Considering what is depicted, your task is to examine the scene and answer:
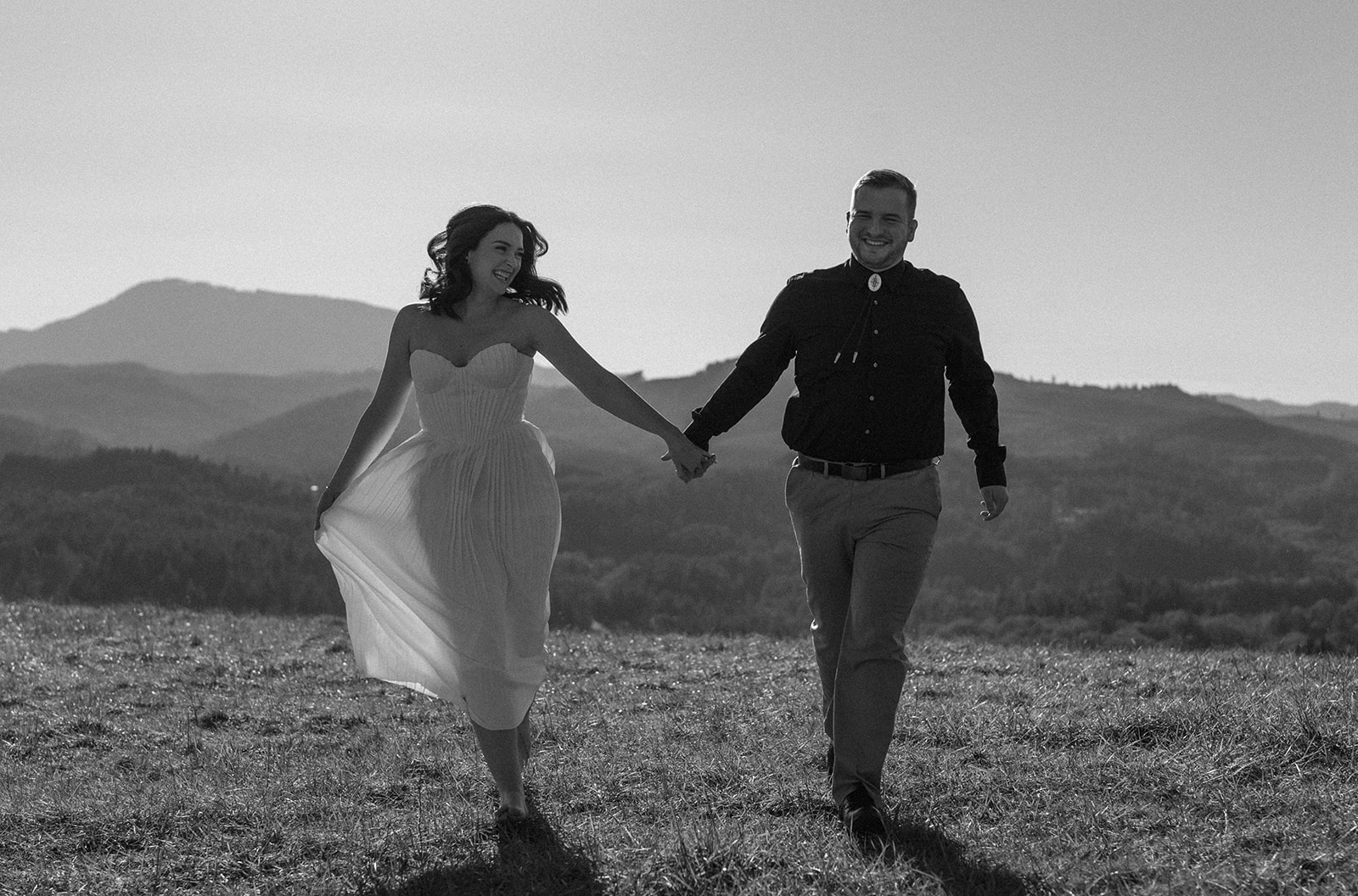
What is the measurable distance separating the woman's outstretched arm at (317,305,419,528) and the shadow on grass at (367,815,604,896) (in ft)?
6.51

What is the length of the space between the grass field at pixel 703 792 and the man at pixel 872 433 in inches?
22.4

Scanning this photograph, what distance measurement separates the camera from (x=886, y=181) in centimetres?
567

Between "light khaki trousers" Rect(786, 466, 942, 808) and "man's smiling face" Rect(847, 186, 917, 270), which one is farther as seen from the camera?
"man's smiling face" Rect(847, 186, 917, 270)

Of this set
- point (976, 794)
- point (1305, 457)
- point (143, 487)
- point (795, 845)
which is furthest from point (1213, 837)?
point (1305, 457)

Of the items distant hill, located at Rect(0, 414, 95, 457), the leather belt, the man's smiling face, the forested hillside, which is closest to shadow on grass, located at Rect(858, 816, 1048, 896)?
the leather belt

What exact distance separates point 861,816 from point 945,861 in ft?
1.61

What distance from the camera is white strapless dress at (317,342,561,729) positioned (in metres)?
5.63

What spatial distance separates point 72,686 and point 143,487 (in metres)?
115

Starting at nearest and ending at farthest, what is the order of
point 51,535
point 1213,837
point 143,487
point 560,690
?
1. point 1213,837
2. point 560,690
3. point 51,535
4. point 143,487

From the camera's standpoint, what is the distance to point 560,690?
10328mm

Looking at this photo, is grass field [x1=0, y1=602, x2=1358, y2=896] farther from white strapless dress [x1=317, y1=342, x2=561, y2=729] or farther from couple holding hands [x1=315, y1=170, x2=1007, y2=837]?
white strapless dress [x1=317, y1=342, x2=561, y2=729]

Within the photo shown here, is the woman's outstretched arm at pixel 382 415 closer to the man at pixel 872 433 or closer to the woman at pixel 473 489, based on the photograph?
the woman at pixel 473 489

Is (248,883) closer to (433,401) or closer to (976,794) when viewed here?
(433,401)

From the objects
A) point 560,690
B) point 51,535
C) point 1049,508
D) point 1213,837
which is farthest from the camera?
point 1049,508
